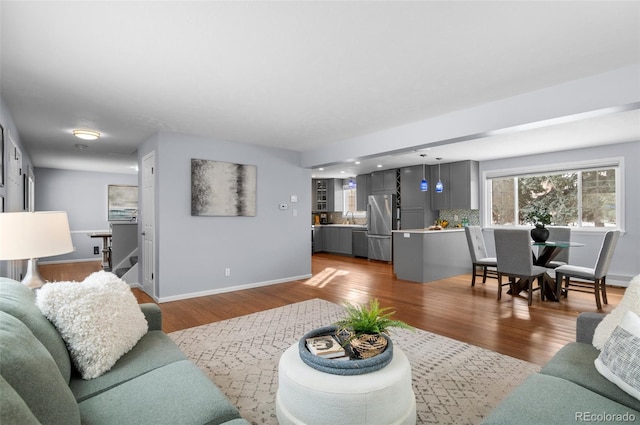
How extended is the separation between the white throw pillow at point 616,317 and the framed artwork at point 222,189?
14.7ft

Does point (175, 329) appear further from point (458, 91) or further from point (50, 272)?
point (50, 272)

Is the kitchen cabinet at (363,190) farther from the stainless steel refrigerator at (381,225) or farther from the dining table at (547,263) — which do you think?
the dining table at (547,263)

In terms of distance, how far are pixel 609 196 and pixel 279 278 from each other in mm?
5866

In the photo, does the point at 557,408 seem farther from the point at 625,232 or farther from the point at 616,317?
the point at 625,232

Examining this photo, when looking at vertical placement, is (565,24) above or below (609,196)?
above

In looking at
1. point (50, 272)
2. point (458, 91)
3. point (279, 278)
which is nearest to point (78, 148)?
point (50, 272)

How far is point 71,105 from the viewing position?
11.5ft

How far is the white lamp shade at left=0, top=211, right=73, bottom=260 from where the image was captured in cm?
194

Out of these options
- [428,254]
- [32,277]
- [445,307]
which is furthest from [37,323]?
[428,254]

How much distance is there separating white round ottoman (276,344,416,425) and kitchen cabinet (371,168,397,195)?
275 inches

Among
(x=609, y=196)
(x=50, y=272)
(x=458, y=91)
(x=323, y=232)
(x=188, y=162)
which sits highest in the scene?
(x=458, y=91)

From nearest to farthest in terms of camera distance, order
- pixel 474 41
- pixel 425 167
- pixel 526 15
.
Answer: pixel 526 15 < pixel 474 41 < pixel 425 167

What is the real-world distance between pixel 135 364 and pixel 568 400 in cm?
199

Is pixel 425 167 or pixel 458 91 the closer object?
pixel 458 91
